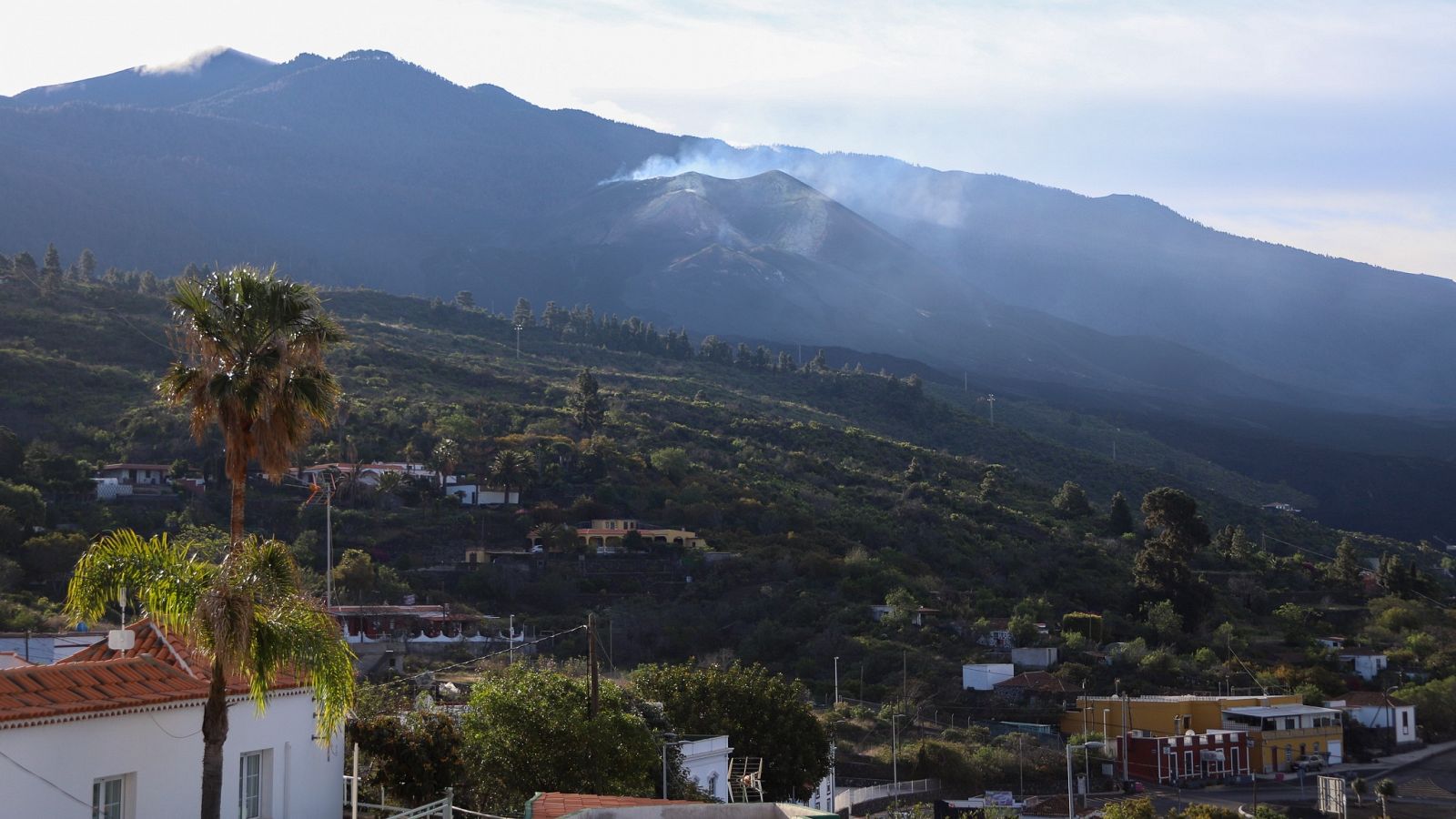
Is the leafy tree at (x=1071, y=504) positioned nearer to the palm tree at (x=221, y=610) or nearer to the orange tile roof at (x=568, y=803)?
the orange tile roof at (x=568, y=803)

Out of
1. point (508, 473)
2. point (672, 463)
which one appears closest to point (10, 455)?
point (508, 473)

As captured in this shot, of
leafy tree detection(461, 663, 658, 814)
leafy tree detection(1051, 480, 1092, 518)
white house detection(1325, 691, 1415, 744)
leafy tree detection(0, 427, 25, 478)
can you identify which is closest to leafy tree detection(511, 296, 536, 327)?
leafy tree detection(1051, 480, 1092, 518)

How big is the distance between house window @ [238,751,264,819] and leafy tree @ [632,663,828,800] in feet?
53.5

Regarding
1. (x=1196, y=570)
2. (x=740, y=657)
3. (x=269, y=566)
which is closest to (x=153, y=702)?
(x=269, y=566)

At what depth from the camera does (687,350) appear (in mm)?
137250

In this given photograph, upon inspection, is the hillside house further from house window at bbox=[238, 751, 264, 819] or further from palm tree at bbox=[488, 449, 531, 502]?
house window at bbox=[238, 751, 264, 819]

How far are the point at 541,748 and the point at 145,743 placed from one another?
9355 mm

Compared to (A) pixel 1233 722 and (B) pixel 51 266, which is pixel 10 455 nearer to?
(B) pixel 51 266

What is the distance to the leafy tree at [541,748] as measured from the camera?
887 inches

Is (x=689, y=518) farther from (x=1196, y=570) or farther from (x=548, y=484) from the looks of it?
(x=1196, y=570)

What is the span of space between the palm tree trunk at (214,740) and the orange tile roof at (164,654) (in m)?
1.26

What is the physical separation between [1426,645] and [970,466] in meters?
34.6

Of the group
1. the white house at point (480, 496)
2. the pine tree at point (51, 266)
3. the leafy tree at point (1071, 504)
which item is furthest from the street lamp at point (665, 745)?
the pine tree at point (51, 266)

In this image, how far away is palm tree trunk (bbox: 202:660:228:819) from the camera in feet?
43.2
